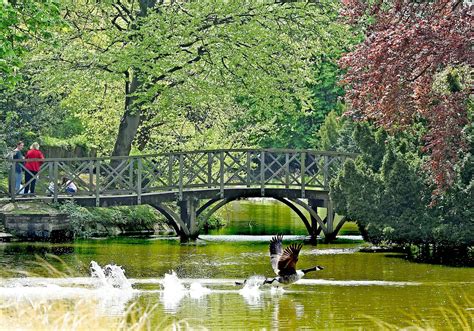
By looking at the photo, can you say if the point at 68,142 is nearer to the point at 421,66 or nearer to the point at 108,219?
the point at 108,219

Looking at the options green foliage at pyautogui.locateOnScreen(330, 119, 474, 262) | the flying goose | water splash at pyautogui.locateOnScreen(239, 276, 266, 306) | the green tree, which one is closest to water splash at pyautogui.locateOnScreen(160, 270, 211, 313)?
water splash at pyautogui.locateOnScreen(239, 276, 266, 306)

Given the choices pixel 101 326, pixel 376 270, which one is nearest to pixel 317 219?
pixel 376 270

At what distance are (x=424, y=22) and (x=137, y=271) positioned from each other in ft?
25.7

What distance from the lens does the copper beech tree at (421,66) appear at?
24.3 m

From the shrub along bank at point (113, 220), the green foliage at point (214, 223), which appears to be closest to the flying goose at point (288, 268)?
the shrub along bank at point (113, 220)

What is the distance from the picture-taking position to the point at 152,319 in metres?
17.9

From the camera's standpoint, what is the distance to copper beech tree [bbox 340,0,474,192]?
79.9 ft

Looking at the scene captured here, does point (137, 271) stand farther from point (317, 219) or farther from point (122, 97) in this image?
point (122, 97)

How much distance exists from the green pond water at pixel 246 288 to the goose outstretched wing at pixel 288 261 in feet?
1.29

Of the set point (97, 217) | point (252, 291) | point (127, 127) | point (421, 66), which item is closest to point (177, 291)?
point (252, 291)

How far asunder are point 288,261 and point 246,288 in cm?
95

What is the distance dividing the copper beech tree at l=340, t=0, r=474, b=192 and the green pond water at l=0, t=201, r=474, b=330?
2.96 metres

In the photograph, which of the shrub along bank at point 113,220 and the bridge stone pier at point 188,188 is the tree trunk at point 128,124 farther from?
the shrub along bank at point 113,220

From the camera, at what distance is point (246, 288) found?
22328mm
